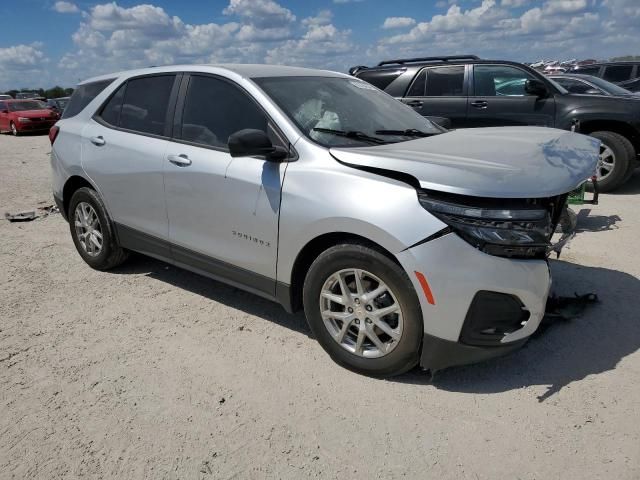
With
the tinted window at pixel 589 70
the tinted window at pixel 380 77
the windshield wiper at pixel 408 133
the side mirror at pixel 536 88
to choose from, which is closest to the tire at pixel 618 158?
the side mirror at pixel 536 88

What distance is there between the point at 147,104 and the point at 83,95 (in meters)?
1.09

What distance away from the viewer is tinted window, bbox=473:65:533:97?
26.2 feet

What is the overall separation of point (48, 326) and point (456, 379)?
290 centimetres

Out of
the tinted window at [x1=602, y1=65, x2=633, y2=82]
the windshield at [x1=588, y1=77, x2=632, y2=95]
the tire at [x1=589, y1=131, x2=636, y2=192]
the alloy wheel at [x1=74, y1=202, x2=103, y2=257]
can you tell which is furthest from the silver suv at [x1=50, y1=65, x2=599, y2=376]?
the tinted window at [x1=602, y1=65, x2=633, y2=82]

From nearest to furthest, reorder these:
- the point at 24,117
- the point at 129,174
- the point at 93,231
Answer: the point at 129,174
the point at 93,231
the point at 24,117

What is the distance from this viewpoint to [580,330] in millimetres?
3525

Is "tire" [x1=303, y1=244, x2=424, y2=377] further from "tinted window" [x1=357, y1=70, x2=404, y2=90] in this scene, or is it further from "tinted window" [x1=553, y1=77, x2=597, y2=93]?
"tinted window" [x1=553, y1=77, x2=597, y2=93]

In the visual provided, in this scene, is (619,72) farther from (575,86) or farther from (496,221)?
(496,221)

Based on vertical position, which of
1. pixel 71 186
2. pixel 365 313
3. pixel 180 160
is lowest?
pixel 365 313

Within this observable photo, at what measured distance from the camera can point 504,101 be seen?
26.0 ft

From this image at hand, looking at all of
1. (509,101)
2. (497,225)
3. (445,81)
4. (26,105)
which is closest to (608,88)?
(509,101)

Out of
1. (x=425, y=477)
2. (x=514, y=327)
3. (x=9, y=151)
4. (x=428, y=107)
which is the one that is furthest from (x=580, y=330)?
(x=9, y=151)

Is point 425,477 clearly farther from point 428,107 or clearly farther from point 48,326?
point 428,107

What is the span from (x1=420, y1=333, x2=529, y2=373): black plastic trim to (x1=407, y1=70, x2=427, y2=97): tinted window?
631 centimetres
